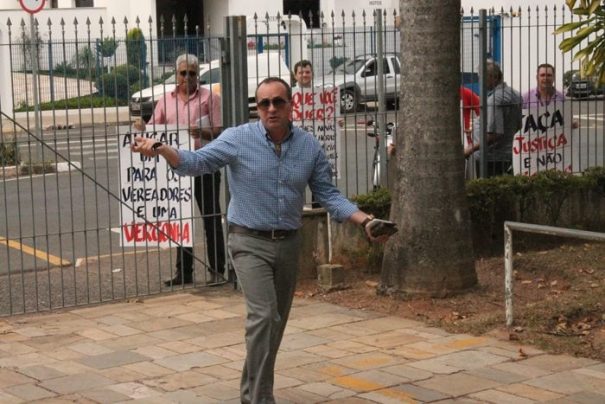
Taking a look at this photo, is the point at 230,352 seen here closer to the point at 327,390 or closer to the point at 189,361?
the point at 189,361

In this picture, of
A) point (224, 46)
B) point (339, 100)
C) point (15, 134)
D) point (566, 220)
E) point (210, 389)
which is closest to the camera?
point (210, 389)

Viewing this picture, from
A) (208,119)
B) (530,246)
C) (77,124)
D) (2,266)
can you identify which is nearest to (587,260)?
(530,246)

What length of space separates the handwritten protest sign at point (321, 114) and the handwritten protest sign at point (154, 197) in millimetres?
1133

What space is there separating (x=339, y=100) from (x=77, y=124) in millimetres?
2435

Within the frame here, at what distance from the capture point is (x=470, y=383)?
7.05 meters

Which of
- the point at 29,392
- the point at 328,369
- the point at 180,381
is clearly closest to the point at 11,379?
the point at 29,392

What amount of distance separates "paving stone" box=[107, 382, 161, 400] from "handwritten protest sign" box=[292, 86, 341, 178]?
12.3 feet

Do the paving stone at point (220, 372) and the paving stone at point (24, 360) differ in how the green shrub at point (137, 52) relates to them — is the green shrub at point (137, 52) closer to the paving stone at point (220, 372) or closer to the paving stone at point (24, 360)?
the paving stone at point (24, 360)

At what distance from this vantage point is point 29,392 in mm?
6980

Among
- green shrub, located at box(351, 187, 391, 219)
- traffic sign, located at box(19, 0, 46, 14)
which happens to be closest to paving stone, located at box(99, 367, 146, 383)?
green shrub, located at box(351, 187, 391, 219)

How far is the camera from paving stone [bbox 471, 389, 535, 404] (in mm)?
6652

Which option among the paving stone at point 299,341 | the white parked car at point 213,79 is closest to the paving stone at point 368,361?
the paving stone at point 299,341

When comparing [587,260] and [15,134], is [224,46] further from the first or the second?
[587,260]

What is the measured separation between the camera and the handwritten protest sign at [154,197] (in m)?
9.68
